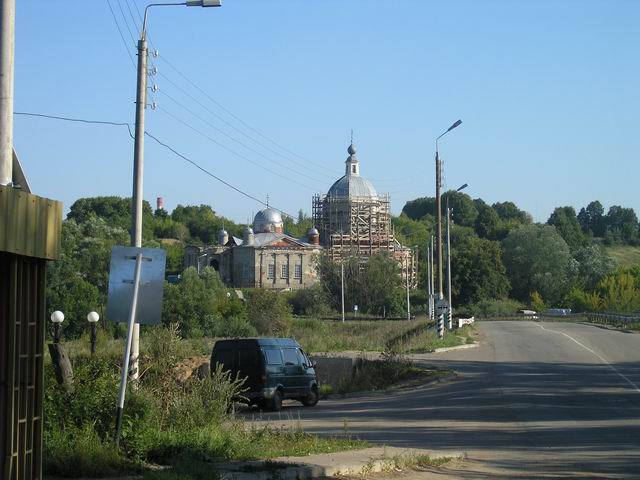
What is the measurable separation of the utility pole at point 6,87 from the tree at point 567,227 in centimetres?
16322

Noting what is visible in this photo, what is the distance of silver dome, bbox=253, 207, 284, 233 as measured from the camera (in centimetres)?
13862

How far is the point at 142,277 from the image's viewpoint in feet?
41.3

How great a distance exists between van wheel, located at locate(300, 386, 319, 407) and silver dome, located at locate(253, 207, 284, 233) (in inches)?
4345

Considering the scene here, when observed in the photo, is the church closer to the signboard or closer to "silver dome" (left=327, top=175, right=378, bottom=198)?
"silver dome" (left=327, top=175, right=378, bottom=198)

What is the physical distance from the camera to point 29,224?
8.89 meters

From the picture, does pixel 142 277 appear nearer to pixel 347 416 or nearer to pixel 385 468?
pixel 385 468

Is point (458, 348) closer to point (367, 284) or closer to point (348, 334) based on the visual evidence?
point (348, 334)

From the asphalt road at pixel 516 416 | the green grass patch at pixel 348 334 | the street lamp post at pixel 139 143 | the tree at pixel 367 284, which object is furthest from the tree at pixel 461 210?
the street lamp post at pixel 139 143

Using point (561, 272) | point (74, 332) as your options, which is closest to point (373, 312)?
point (561, 272)

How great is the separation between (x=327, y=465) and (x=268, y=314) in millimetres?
66671

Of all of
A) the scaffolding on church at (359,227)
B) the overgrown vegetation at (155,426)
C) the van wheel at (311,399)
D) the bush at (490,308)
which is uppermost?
the scaffolding on church at (359,227)

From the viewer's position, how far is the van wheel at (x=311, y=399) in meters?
27.7

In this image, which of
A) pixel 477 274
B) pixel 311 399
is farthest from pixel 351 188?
pixel 311 399

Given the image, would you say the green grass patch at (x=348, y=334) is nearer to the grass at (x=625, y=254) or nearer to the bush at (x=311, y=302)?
the bush at (x=311, y=302)
